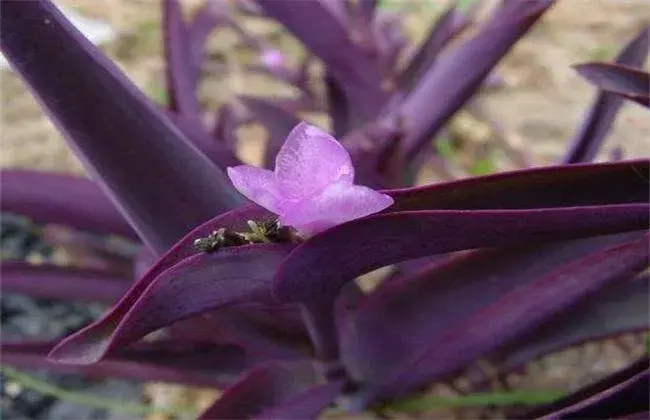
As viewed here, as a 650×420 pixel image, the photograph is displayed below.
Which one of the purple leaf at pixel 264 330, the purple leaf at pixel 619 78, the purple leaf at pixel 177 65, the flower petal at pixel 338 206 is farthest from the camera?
the purple leaf at pixel 177 65

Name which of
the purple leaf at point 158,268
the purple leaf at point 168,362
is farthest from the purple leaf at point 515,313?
the purple leaf at point 158,268

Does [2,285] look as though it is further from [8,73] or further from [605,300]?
[8,73]

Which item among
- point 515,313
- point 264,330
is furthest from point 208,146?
point 515,313

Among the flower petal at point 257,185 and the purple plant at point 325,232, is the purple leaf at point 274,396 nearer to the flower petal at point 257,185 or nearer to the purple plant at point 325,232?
the purple plant at point 325,232

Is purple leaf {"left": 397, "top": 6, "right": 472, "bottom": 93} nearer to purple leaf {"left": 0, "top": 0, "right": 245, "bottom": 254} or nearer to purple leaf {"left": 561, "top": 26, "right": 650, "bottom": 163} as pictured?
purple leaf {"left": 561, "top": 26, "right": 650, "bottom": 163}

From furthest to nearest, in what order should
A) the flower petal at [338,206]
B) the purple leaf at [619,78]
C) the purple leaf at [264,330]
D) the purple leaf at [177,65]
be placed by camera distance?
1. the purple leaf at [177,65]
2. the purple leaf at [264,330]
3. the purple leaf at [619,78]
4. the flower petal at [338,206]

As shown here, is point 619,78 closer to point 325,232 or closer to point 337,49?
point 325,232

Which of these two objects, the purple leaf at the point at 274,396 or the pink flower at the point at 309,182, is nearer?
the pink flower at the point at 309,182
